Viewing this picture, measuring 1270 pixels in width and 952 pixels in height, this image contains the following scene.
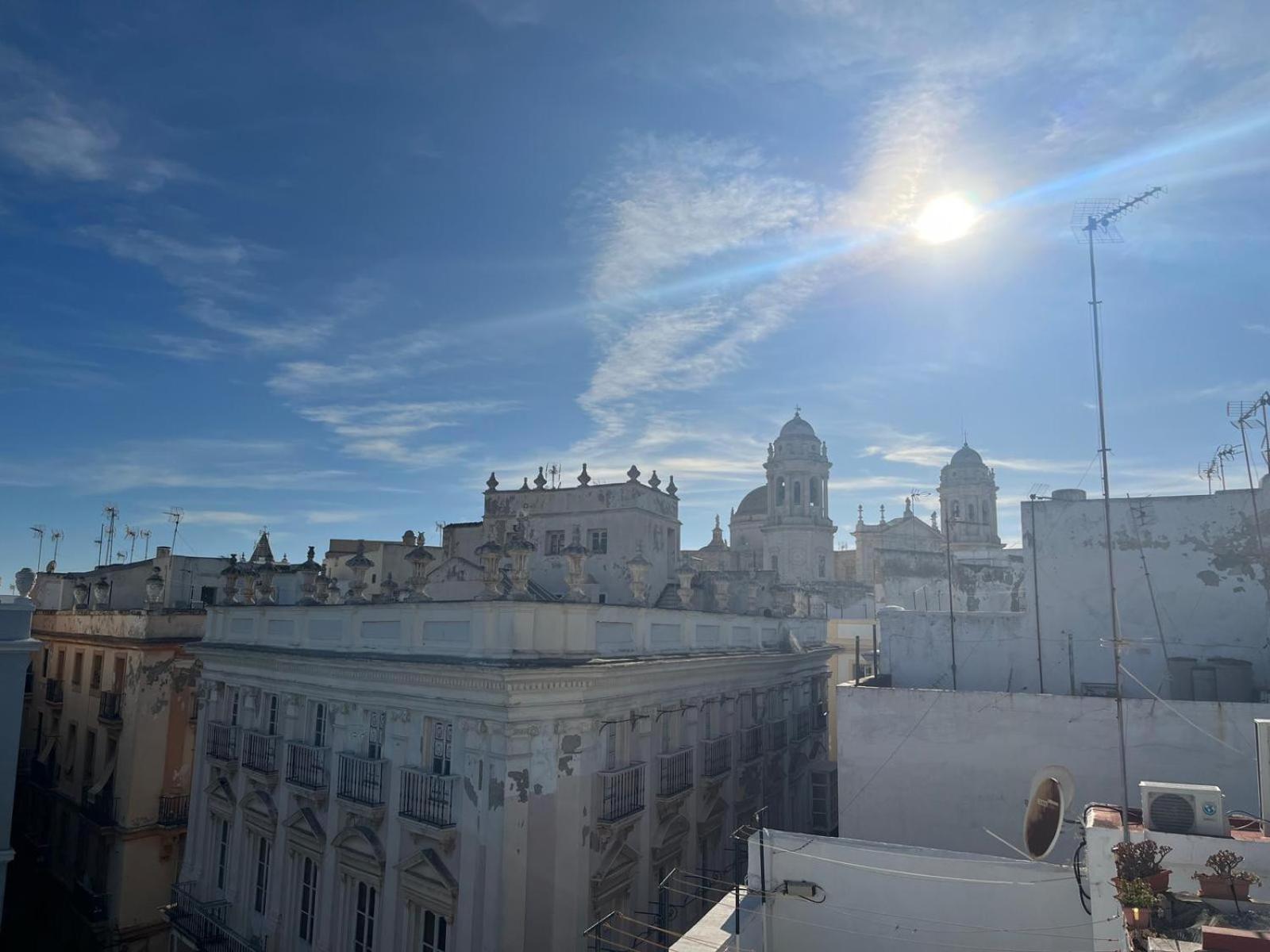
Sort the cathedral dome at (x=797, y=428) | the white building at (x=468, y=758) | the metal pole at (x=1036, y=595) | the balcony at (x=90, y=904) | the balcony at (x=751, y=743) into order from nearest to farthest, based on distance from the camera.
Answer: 1. the white building at (x=468, y=758)
2. the metal pole at (x=1036, y=595)
3. the balcony at (x=751, y=743)
4. the balcony at (x=90, y=904)
5. the cathedral dome at (x=797, y=428)

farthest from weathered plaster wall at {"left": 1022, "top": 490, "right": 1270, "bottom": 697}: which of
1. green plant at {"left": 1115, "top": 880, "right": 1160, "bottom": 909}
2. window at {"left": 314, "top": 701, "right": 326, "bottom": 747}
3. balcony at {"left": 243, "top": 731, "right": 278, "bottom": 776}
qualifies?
balcony at {"left": 243, "top": 731, "right": 278, "bottom": 776}

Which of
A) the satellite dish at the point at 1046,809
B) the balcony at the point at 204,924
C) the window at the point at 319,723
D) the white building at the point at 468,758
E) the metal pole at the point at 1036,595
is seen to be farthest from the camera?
the balcony at the point at 204,924

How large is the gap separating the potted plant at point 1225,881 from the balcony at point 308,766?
16.0 m

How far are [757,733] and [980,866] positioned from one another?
12811 millimetres

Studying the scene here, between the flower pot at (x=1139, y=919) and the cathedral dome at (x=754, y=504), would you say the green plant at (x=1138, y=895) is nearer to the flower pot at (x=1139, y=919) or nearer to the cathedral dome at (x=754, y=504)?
the flower pot at (x=1139, y=919)

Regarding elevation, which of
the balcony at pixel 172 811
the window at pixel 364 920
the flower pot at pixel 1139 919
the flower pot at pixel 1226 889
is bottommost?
the balcony at pixel 172 811

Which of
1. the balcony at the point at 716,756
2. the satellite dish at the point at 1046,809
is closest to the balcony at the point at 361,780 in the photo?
the balcony at the point at 716,756

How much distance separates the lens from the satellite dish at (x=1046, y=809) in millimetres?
11578

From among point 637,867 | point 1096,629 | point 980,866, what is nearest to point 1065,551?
point 1096,629

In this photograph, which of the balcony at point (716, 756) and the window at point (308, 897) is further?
the balcony at point (716, 756)

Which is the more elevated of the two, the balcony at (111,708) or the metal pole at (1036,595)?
the metal pole at (1036,595)

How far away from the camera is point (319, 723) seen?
1914 cm

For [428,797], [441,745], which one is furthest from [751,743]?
[428,797]

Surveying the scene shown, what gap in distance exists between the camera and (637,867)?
55.2ft
